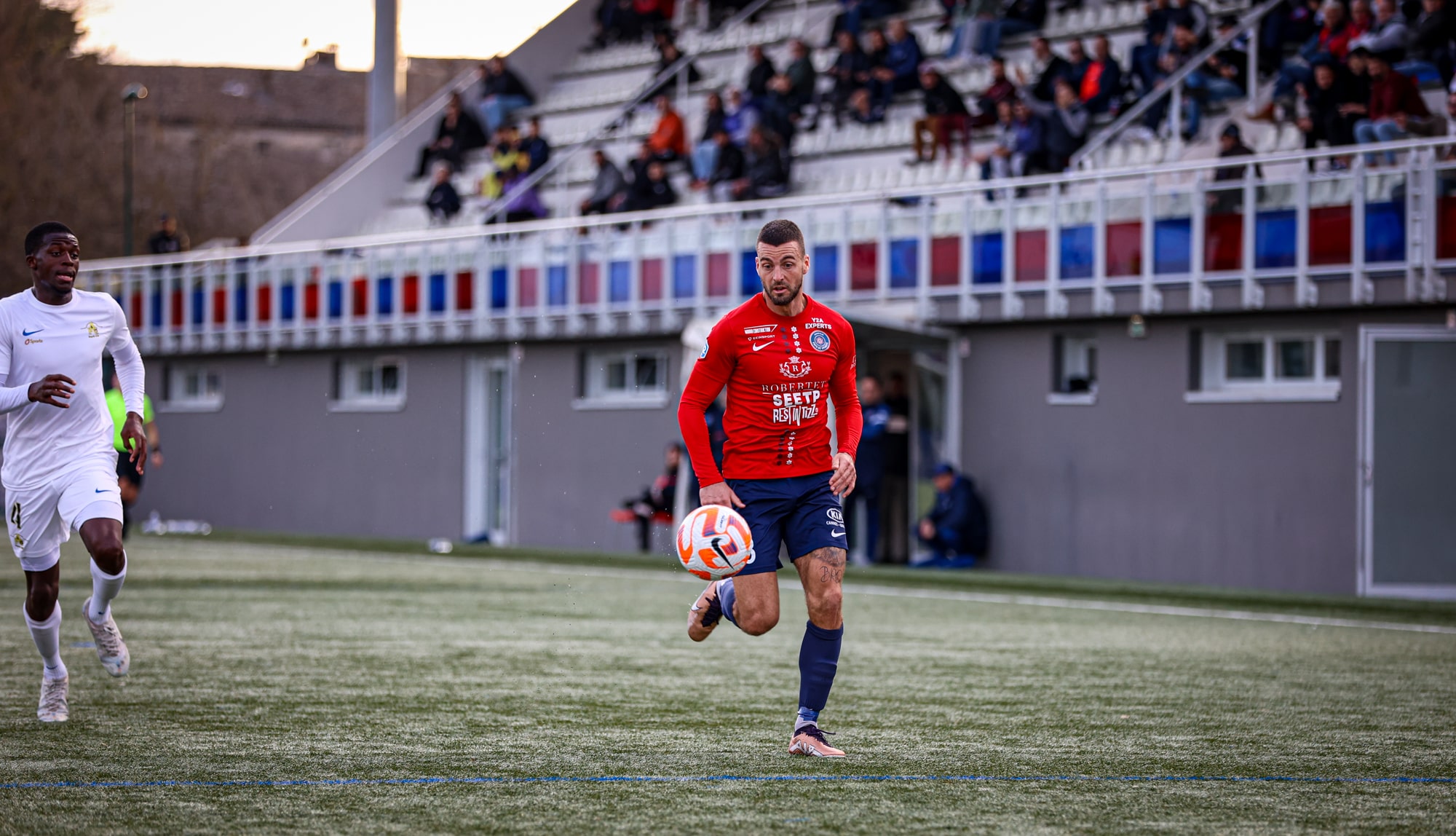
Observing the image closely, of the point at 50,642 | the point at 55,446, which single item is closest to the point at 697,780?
the point at 50,642

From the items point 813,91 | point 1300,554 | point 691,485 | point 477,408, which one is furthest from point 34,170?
point 1300,554

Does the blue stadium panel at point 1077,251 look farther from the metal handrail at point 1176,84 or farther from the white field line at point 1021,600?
the white field line at point 1021,600

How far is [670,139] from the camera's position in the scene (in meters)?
26.7

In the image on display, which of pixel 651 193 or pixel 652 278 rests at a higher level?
pixel 651 193

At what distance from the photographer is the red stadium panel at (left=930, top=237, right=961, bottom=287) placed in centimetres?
2069

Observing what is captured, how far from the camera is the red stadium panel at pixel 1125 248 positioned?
1900 cm

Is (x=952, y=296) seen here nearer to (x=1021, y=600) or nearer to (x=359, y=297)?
(x=1021, y=600)

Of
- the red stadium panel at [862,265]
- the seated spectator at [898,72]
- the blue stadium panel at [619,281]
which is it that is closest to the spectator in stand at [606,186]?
the blue stadium panel at [619,281]

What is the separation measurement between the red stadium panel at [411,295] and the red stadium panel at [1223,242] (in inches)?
499

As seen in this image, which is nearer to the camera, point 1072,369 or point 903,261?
point 1072,369

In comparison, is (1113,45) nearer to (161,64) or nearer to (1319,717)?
(1319,717)

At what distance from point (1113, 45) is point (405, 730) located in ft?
55.4

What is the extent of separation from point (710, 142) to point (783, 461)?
1833 cm

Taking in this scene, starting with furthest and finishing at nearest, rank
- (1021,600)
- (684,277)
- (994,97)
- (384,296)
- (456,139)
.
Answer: (456,139) < (384,296) < (684,277) < (994,97) < (1021,600)
